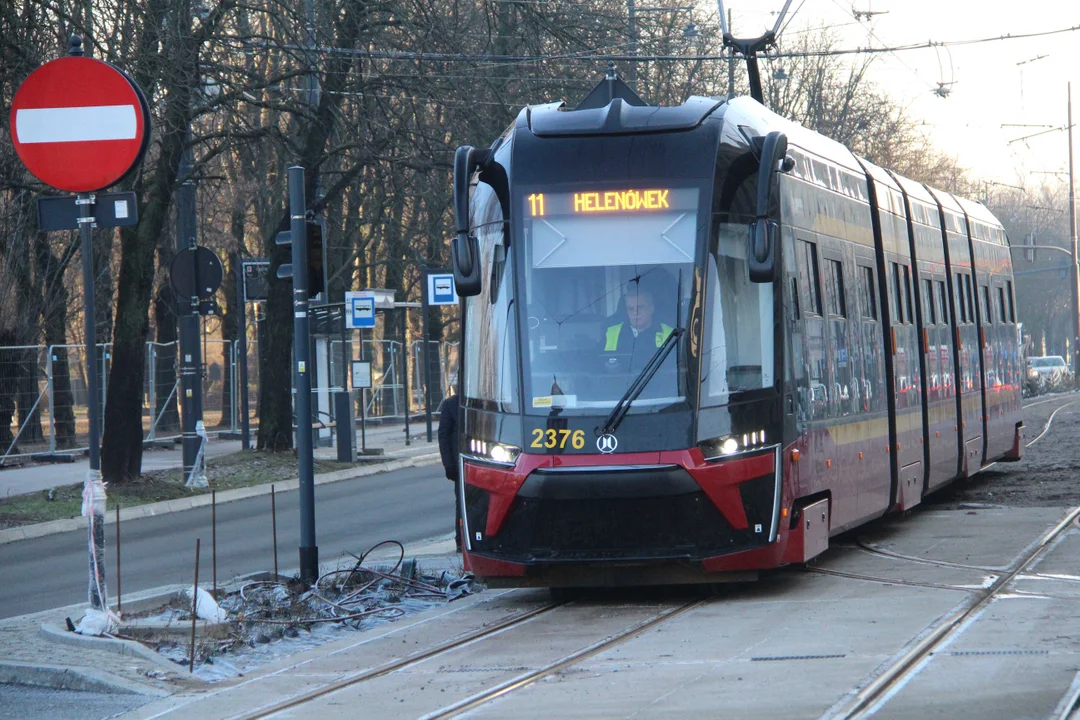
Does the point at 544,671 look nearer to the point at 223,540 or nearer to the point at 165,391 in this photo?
the point at 223,540

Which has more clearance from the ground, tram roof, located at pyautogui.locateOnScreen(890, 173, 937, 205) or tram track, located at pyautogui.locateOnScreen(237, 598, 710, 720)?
tram roof, located at pyautogui.locateOnScreen(890, 173, 937, 205)

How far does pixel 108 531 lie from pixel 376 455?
11.5 metres

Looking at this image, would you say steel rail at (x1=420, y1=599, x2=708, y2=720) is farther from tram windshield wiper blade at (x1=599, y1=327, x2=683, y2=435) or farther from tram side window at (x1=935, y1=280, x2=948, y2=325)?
tram side window at (x1=935, y1=280, x2=948, y2=325)

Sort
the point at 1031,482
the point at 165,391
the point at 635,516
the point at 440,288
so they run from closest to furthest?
the point at 635,516
the point at 1031,482
the point at 440,288
the point at 165,391

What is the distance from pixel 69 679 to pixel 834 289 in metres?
6.71

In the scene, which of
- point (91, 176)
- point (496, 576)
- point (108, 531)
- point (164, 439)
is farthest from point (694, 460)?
point (164, 439)

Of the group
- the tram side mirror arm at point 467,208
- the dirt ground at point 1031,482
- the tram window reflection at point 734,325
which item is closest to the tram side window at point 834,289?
the tram window reflection at point 734,325

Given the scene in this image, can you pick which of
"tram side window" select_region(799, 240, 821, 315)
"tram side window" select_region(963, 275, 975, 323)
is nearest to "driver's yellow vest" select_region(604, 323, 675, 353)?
"tram side window" select_region(799, 240, 821, 315)

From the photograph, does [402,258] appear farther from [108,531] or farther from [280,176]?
[108,531]

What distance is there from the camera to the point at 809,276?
38.0 feet

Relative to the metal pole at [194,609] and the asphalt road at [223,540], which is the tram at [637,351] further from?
the asphalt road at [223,540]

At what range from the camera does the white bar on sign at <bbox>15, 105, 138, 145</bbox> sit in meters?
10.1

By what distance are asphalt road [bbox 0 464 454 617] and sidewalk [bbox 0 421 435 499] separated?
4.07ft

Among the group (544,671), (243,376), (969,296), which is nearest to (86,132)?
(544,671)
